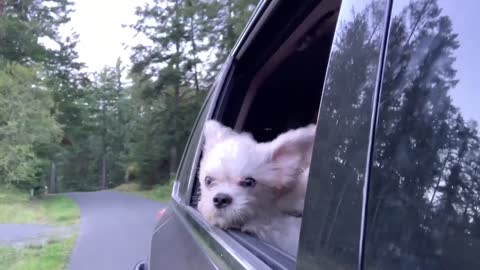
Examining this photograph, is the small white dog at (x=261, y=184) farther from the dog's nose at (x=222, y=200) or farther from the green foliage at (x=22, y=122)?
the green foliage at (x=22, y=122)

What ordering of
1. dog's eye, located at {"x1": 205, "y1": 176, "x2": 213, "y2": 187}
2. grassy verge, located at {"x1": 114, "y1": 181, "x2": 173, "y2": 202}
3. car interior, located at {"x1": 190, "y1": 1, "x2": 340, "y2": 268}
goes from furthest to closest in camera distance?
grassy verge, located at {"x1": 114, "y1": 181, "x2": 173, "y2": 202}, car interior, located at {"x1": 190, "y1": 1, "x2": 340, "y2": 268}, dog's eye, located at {"x1": 205, "y1": 176, "x2": 213, "y2": 187}

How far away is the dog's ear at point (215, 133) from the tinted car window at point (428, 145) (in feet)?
5.18

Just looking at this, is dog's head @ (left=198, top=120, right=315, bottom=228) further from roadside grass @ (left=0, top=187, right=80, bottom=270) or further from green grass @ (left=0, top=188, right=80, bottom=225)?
green grass @ (left=0, top=188, right=80, bottom=225)

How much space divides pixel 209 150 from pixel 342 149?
1.52 meters

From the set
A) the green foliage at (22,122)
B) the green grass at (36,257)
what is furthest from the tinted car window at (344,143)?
the green foliage at (22,122)

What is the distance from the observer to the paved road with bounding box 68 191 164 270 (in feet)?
33.3

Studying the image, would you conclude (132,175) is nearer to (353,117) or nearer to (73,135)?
(73,135)

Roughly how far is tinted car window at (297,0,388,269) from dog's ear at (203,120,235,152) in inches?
51.3

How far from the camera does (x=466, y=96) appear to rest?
78 centimetres

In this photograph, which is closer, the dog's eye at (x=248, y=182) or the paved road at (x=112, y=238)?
the dog's eye at (x=248, y=182)

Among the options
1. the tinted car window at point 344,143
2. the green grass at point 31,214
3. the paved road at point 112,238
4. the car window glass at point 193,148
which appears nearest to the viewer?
the tinted car window at point 344,143

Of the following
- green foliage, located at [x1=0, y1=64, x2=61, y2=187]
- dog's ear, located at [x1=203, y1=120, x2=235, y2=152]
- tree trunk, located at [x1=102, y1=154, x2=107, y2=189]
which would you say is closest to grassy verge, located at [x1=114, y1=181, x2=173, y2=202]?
green foliage, located at [x1=0, y1=64, x2=61, y2=187]

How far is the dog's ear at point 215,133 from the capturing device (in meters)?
2.53

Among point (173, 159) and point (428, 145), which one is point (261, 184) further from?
point (173, 159)
